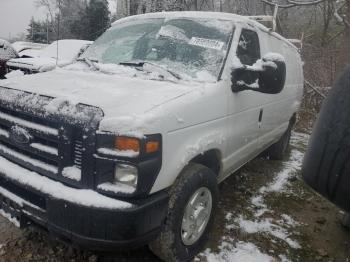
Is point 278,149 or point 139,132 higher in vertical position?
point 139,132

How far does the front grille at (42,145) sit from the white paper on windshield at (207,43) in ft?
5.37

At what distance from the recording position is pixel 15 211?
8.65 feet

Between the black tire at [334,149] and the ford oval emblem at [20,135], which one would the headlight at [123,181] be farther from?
the black tire at [334,149]

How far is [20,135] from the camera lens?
8.54 feet

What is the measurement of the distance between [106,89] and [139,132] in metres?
0.69

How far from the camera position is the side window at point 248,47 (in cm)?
363

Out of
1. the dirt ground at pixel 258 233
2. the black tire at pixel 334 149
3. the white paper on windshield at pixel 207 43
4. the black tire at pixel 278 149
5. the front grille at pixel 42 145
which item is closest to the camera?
the black tire at pixel 334 149

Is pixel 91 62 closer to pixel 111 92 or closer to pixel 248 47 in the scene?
pixel 111 92

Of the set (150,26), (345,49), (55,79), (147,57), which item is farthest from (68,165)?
(345,49)

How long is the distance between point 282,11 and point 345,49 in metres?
12.1

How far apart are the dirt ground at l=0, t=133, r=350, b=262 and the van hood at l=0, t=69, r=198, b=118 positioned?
1.15 m

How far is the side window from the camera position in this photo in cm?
363

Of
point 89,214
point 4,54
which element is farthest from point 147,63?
point 4,54

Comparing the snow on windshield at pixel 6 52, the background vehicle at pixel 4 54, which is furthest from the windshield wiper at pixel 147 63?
the snow on windshield at pixel 6 52
